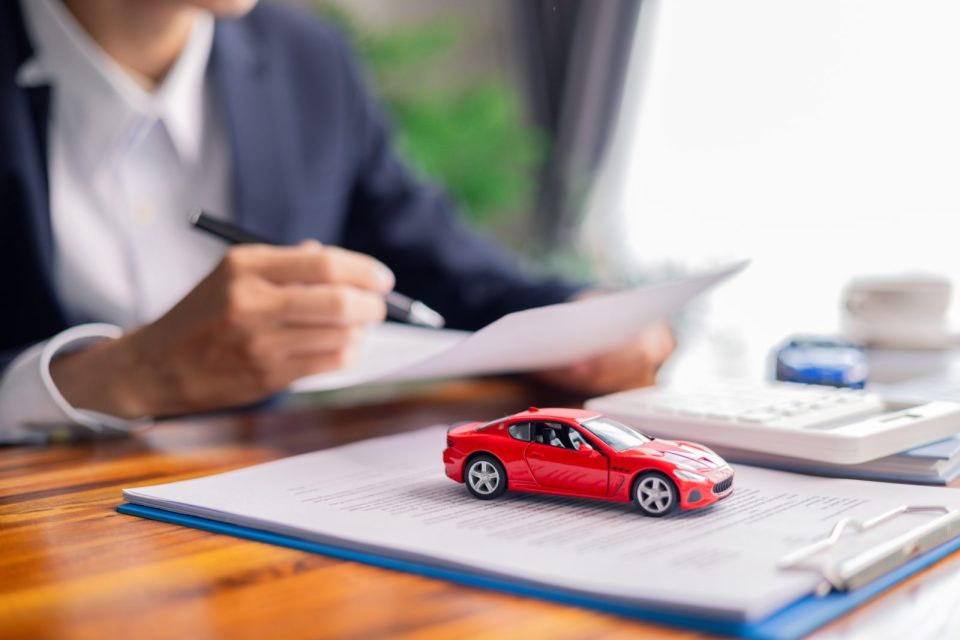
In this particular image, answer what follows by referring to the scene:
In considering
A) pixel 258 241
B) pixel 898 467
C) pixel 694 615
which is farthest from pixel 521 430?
pixel 258 241

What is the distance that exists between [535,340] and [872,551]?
389mm

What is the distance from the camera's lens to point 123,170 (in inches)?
51.1

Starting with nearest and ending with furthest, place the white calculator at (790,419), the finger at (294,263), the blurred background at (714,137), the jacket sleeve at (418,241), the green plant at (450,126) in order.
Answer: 1. the white calculator at (790,419)
2. the finger at (294,263)
3. the jacket sleeve at (418,241)
4. the blurred background at (714,137)
5. the green plant at (450,126)

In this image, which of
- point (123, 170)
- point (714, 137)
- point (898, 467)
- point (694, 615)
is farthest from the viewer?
point (714, 137)

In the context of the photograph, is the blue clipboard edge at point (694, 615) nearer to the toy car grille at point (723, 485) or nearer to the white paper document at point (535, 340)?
the toy car grille at point (723, 485)

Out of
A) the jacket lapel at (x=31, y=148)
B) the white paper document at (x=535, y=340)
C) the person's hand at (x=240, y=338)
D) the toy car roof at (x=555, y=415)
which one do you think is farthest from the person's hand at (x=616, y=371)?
the jacket lapel at (x=31, y=148)

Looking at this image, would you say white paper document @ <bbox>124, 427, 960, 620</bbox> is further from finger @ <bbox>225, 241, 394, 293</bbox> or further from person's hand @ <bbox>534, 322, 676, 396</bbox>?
person's hand @ <bbox>534, 322, 676, 396</bbox>

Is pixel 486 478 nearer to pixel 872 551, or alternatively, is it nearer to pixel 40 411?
pixel 872 551

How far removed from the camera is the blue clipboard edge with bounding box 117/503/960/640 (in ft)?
1.21

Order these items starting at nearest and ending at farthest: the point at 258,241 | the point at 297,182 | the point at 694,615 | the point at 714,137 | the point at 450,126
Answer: the point at 694,615 → the point at 258,241 → the point at 297,182 → the point at 450,126 → the point at 714,137

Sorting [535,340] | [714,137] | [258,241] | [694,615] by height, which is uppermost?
[714,137]

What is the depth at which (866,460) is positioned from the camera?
602 mm

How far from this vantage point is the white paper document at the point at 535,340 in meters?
0.70

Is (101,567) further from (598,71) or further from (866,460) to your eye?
(598,71)
